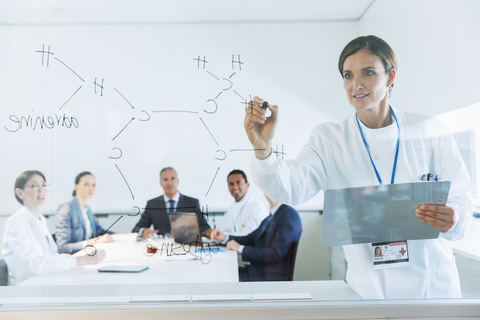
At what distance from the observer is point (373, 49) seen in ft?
4.27

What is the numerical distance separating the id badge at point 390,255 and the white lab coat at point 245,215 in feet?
1.43

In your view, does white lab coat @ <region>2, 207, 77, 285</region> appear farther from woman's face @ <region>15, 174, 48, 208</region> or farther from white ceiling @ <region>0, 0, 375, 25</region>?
white ceiling @ <region>0, 0, 375, 25</region>

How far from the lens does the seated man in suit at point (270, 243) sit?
1.38 m

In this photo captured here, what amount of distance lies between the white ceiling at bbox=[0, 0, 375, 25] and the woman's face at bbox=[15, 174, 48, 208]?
0.57 metres

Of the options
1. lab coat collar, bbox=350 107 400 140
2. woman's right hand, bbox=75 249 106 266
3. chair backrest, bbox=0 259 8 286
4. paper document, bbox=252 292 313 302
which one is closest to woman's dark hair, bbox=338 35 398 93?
lab coat collar, bbox=350 107 400 140

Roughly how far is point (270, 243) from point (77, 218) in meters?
0.76

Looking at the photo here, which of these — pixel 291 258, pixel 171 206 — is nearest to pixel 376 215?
pixel 291 258

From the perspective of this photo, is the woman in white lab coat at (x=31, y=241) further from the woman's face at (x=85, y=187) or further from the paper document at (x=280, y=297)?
the paper document at (x=280, y=297)

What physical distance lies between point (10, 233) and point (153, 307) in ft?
1.99

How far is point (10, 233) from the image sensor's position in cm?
130

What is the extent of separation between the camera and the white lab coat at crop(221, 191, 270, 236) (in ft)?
4.43

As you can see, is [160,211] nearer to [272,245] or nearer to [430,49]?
[272,245]

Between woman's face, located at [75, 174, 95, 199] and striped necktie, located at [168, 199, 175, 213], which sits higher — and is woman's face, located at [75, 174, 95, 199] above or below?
above

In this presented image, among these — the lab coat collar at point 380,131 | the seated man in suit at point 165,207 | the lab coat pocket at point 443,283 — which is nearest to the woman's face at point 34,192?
the seated man in suit at point 165,207
